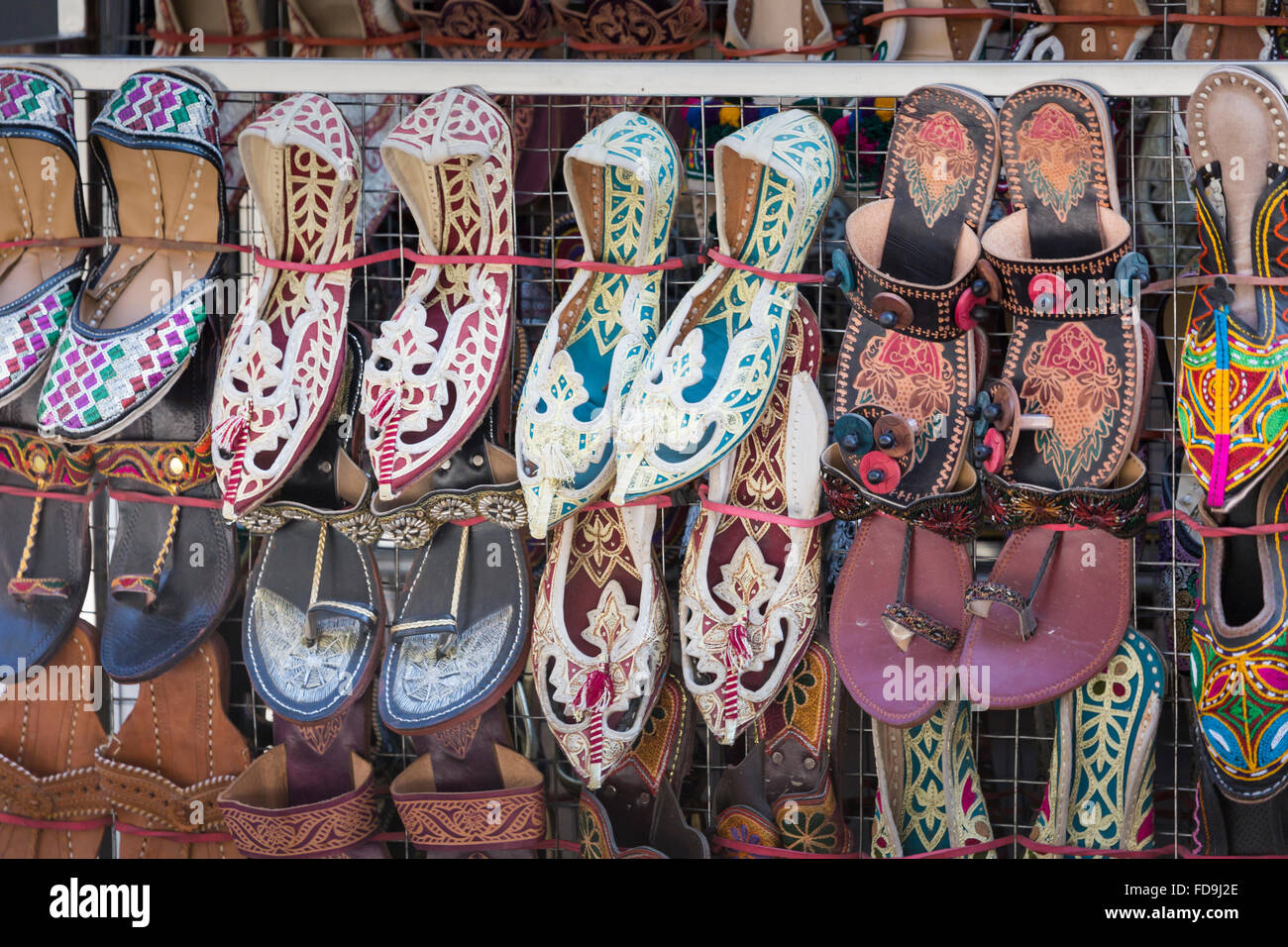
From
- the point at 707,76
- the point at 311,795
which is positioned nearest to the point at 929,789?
the point at 311,795

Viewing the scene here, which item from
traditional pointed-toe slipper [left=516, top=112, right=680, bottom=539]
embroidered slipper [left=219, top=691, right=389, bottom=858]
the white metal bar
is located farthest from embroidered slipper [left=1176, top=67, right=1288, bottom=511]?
embroidered slipper [left=219, top=691, right=389, bottom=858]

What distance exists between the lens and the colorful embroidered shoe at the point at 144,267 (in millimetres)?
2316

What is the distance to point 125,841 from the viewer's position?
2496 millimetres

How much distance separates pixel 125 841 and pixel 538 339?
1041 mm

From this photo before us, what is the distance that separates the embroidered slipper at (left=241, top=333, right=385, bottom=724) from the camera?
236 cm

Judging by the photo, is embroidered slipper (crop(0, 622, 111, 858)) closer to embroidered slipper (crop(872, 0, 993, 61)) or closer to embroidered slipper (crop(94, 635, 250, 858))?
embroidered slipper (crop(94, 635, 250, 858))

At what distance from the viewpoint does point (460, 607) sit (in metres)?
2.36

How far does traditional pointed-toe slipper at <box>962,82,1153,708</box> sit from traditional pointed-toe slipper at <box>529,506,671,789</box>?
461 mm

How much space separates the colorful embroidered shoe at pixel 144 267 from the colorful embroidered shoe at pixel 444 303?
0.33 m

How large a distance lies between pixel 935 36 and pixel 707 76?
0.59 m

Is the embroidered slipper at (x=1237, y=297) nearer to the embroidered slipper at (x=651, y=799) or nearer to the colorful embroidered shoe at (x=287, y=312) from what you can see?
the embroidered slipper at (x=651, y=799)

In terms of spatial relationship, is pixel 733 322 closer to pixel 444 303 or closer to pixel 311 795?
pixel 444 303

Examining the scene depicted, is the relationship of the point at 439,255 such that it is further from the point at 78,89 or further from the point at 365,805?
the point at 365,805

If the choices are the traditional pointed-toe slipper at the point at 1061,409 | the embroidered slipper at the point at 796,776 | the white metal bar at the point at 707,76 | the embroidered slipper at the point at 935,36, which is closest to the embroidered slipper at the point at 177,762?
the embroidered slipper at the point at 796,776
